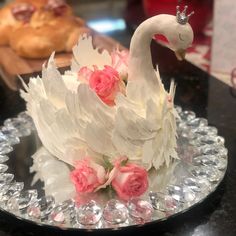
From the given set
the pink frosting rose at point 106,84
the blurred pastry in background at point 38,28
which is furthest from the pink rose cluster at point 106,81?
the blurred pastry in background at point 38,28

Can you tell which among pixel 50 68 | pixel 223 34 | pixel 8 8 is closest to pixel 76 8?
pixel 8 8

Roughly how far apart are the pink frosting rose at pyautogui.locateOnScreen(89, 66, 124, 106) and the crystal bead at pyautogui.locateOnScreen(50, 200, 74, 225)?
114 millimetres

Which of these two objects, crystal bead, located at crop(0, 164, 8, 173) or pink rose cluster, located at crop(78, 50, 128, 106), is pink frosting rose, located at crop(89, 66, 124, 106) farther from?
crystal bead, located at crop(0, 164, 8, 173)

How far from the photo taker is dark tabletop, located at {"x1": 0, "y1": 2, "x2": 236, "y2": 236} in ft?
1.72

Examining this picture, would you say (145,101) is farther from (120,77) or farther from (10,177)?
(10,177)

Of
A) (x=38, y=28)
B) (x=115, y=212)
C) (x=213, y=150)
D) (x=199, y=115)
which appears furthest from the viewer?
(x=38, y=28)

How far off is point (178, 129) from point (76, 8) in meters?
0.86

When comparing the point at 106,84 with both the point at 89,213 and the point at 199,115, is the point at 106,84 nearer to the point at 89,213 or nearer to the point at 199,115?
the point at 89,213

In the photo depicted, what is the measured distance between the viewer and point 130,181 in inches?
20.2

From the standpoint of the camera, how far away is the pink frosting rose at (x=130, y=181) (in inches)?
20.3

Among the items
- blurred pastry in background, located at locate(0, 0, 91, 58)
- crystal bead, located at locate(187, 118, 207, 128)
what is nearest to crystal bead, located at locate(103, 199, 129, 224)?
crystal bead, located at locate(187, 118, 207, 128)

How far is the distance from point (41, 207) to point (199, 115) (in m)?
0.35

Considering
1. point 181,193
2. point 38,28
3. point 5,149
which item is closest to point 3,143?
point 5,149

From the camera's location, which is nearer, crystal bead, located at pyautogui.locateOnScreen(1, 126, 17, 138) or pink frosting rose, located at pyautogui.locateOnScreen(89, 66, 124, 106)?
pink frosting rose, located at pyautogui.locateOnScreen(89, 66, 124, 106)
